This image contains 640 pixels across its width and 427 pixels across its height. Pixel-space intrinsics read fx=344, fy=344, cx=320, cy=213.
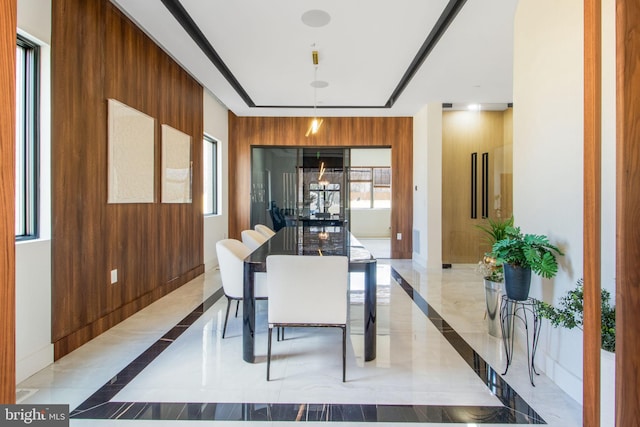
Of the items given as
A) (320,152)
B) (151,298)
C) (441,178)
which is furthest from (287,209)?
(151,298)

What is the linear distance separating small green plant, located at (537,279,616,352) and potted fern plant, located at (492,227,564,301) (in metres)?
0.16

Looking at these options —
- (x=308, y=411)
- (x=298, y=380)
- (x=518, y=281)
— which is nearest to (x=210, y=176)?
(x=298, y=380)

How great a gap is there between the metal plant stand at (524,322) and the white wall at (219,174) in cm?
434

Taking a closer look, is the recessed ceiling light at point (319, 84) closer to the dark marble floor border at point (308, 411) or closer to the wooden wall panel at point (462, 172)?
the wooden wall panel at point (462, 172)

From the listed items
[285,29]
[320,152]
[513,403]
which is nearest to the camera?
[513,403]

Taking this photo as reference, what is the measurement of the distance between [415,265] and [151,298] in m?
4.28

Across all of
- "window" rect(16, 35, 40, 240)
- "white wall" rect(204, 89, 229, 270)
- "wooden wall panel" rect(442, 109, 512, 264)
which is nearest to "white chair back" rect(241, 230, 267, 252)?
"window" rect(16, 35, 40, 240)

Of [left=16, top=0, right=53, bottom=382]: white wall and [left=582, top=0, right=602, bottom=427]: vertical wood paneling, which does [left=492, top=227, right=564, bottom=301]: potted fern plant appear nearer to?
[left=582, top=0, right=602, bottom=427]: vertical wood paneling

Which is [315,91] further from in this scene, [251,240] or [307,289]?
[307,289]

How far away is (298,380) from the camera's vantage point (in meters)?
2.13

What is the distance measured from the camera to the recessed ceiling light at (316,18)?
306cm

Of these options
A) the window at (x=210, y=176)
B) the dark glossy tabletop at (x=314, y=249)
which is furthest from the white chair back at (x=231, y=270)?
the window at (x=210, y=176)

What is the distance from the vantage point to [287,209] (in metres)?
6.97

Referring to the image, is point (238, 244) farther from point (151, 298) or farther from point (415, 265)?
point (415, 265)
